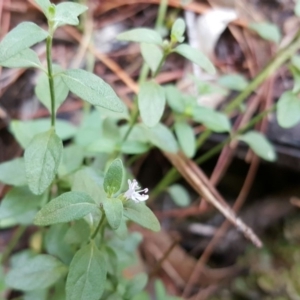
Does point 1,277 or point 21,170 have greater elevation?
point 21,170

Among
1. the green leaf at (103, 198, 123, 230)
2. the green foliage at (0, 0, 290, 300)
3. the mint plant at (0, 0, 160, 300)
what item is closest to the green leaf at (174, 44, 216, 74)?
the green foliage at (0, 0, 290, 300)

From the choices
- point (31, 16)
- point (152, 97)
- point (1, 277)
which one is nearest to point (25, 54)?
point (152, 97)

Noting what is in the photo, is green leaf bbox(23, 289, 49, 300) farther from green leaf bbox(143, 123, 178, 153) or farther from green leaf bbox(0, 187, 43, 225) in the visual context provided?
green leaf bbox(143, 123, 178, 153)

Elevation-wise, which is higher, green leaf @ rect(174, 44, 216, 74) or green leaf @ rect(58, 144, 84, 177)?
green leaf @ rect(174, 44, 216, 74)

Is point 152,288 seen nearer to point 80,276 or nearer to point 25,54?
point 80,276

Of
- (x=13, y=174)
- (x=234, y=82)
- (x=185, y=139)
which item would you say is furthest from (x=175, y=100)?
(x=13, y=174)
